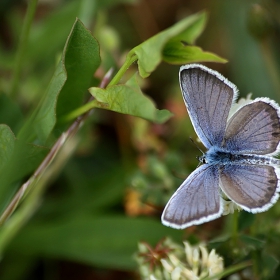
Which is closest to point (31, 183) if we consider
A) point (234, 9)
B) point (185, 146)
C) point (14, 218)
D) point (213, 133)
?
point (14, 218)

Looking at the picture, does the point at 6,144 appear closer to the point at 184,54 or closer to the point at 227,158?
the point at 184,54

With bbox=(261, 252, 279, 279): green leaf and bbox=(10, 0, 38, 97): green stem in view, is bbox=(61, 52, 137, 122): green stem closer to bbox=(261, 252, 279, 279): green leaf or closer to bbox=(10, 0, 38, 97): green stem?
bbox=(10, 0, 38, 97): green stem

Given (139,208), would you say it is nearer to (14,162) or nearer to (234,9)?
(14,162)

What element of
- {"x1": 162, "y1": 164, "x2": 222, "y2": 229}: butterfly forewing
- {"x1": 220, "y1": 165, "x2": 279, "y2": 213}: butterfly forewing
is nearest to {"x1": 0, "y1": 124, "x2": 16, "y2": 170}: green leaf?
{"x1": 162, "y1": 164, "x2": 222, "y2": 229}: butterfly forewing

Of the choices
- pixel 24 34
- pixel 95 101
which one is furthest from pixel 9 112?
pixel 95 101

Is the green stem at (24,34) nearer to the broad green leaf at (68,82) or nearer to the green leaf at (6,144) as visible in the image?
the broad green leaf at (68,82)
